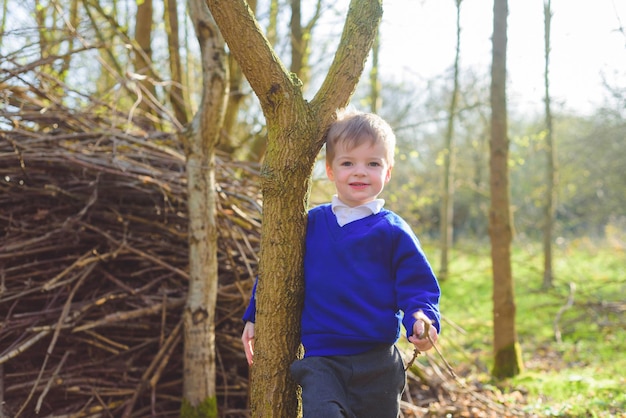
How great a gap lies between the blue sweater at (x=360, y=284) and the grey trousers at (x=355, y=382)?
44 millimetres

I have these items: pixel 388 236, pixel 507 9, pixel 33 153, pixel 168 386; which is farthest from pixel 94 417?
pixel 507 9

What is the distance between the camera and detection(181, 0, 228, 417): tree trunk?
311 centimetres

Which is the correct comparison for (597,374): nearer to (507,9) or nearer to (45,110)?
(507,9)

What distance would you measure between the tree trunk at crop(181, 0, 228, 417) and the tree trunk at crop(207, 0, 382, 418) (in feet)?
3.57

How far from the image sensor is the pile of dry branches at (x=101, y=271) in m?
3.25

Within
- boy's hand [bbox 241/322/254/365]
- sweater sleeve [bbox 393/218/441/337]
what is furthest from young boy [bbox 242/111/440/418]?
boy's hand [bbox 241/322/254/365]

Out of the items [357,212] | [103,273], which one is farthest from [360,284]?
[103,273]

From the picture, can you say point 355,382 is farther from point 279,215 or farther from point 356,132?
point 356,132

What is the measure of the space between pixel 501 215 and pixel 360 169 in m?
3.50

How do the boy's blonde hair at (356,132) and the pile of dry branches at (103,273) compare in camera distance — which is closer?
the boy's blonde hair at (356,132)

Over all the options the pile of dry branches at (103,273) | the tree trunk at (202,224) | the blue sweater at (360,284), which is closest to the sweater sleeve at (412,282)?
the blue sweater at (360,284)

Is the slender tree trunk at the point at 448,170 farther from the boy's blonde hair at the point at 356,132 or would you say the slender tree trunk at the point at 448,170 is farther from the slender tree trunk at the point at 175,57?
the boy's blonde hair at the point at 356,132

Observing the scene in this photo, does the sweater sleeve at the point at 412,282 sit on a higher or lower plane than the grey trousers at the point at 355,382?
higher

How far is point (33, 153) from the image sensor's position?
364 centimetres
